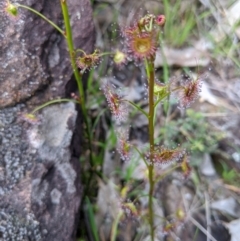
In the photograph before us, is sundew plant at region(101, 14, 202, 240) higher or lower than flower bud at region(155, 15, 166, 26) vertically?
lower

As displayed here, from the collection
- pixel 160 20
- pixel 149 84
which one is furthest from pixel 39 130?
pixel 160 20

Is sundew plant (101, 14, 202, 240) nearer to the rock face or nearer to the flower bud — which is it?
the flower bud

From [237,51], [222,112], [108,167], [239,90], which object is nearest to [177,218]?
[108,167]

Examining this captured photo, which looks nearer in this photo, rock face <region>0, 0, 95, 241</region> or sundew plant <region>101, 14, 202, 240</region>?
sundew plant <region>101, 14, 202, 240</region>

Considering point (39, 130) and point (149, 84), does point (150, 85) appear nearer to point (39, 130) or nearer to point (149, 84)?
point (149, 84)

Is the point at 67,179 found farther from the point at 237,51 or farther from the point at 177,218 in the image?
the point at 237,51

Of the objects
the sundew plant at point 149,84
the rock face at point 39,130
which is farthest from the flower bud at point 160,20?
the rock face at point 39,130

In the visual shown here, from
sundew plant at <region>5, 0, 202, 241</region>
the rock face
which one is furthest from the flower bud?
the rock face

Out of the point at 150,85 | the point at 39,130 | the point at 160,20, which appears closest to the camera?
the point at 160,20
